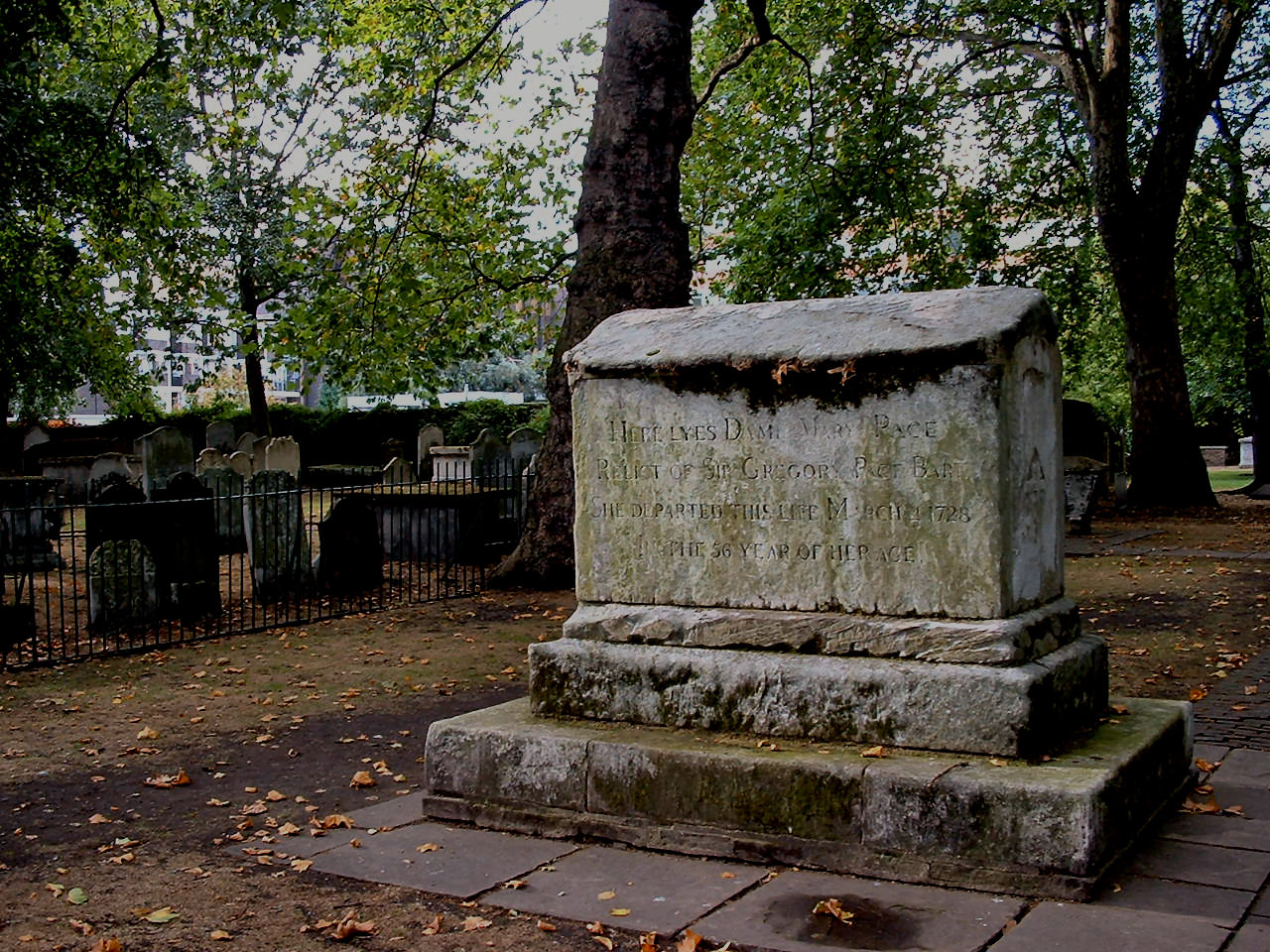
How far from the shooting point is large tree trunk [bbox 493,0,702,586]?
1280cm

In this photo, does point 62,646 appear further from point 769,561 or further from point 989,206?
point 989,206

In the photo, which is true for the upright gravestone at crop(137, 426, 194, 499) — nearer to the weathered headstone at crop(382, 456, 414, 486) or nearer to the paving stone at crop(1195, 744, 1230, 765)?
the weathered headstone at crop(382, 456, 414, 486)

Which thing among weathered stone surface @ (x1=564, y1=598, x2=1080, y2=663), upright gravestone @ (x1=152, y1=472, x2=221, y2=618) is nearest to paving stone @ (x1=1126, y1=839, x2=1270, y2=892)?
weathered stone surface @ (x1=564, y1=598, x2=1080, y2=663)

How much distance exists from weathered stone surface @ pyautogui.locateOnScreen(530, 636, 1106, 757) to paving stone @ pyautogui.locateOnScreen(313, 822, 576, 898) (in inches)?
25.2

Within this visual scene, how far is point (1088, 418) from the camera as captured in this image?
2039cm

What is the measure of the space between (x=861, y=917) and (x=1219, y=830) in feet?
5.50

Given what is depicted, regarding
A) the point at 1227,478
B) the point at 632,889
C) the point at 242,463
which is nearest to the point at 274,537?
the point at 632,889

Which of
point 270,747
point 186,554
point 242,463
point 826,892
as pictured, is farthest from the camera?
point 242,463

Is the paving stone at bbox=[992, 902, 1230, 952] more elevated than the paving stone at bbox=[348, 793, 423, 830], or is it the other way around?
the paving stone at bbox=[992, 902, 1230, 952]

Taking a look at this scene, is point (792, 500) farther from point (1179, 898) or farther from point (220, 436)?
point (220, 436)

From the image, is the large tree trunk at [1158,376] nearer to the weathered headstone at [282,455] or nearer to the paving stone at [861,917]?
the weathered headstone at [282,455]

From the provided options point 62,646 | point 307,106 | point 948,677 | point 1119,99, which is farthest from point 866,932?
point 307,106

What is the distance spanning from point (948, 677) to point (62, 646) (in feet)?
26.1

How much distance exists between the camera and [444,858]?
4.96 meters
